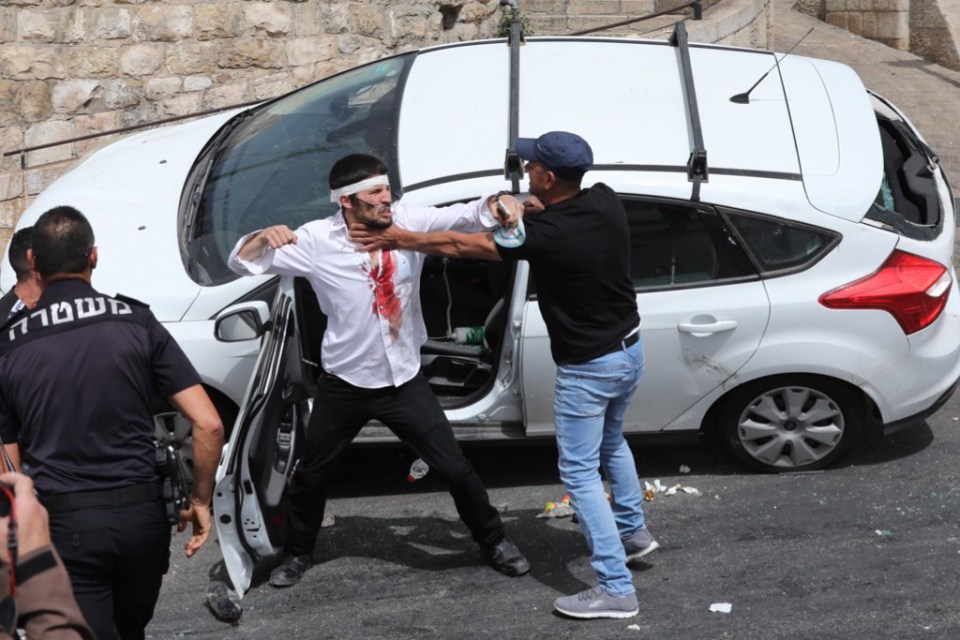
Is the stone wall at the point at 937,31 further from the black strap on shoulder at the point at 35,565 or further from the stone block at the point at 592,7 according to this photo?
the black strap on shoulder at the point at 35,565

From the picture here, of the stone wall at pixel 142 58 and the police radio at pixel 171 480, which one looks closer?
the police radio at pixel 171 480

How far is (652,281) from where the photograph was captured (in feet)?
19.1

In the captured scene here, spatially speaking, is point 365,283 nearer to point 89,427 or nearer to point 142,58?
point 89,427

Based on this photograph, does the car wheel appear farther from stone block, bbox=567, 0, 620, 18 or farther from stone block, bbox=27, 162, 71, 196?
stone block, bbox=567, 0, 620, 18

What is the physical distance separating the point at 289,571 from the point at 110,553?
5.23 feet

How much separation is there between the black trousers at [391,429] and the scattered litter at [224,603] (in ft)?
1.47

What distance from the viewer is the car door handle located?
5.76 m

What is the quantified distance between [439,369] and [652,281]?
1084 millimetres

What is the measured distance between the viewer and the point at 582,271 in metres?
4.82

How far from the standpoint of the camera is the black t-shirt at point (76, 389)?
3893 mm

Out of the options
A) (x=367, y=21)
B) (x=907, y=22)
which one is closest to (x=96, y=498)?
(x=367, y=21)

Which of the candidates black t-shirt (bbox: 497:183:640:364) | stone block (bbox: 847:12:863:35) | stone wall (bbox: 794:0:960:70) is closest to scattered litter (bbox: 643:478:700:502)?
black t-shirt (bbox: 497:183:640:364)

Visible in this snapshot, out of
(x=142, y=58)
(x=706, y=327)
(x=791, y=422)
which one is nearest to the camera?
(x=706, y=327)

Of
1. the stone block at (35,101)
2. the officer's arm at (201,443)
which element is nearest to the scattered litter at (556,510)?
the officer's arm at (201,443)
